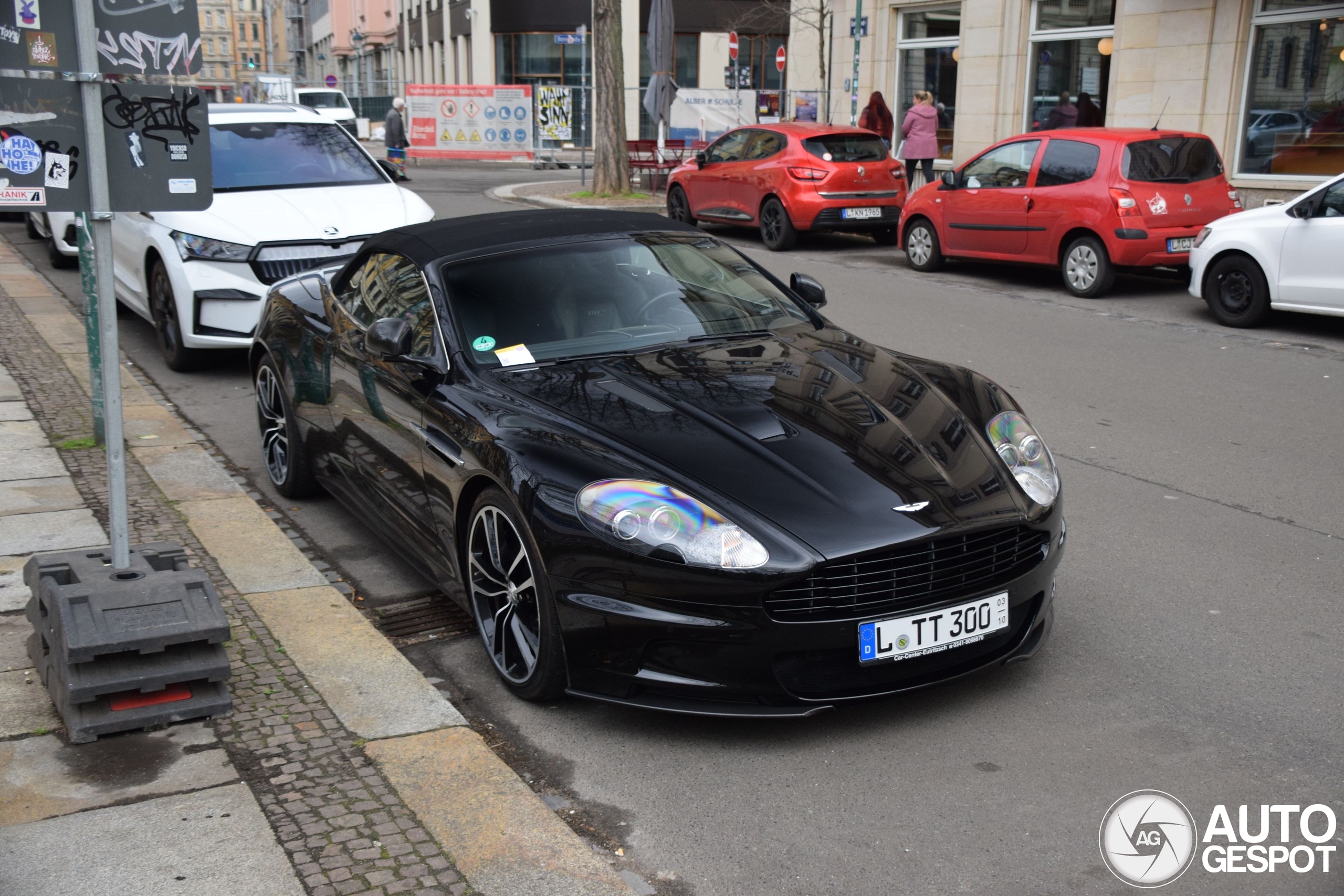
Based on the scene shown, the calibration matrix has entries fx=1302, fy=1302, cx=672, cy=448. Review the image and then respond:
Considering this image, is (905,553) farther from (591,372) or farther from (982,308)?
(982,308)

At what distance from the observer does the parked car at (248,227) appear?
29.2 ft

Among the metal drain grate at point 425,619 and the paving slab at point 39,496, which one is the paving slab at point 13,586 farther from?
the metal drain grate at point 425,619

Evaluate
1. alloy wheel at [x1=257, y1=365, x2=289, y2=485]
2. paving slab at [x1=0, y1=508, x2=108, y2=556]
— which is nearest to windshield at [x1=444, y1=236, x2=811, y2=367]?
alloy wheel at [x1=257, y1=365, x2=289, y2=485]

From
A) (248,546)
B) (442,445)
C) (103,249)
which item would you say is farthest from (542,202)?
(103,249)

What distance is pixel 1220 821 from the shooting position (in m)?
3.38

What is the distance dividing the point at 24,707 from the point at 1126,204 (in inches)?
430

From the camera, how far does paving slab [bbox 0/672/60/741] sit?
12.8 feet

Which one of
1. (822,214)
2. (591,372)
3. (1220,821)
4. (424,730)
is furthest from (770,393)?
(822,214)

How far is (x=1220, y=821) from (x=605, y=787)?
64.2 inches

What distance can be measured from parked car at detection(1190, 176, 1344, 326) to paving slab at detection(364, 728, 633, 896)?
30.2 ft

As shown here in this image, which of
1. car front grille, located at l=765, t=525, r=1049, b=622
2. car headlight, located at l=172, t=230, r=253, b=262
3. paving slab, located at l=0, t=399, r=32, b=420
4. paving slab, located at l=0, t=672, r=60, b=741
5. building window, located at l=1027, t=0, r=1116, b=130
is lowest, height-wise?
paving slab, located at l=0, t=399, r=32, b=420

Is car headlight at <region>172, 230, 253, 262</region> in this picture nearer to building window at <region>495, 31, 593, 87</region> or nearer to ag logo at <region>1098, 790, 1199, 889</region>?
ag logo at <region>1098, 790, 1199, 889</region>

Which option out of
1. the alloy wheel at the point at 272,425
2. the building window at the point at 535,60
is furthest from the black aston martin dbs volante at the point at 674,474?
the building window at the point at 535,60

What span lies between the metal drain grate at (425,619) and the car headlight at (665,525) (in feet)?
4.14
